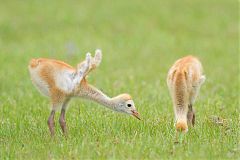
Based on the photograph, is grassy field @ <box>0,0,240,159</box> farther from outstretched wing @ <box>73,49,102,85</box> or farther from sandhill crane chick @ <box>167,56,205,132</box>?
outstretched wing @ <box>73,49,102,85</box>

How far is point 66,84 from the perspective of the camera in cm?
740

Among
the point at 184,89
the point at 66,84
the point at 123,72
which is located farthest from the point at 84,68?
the point at 123,72

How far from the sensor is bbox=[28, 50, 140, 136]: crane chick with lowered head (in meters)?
7.38

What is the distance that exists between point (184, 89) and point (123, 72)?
6393mm

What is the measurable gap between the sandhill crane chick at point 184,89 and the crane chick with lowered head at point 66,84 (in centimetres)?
53

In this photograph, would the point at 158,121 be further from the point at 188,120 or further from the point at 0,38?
the point at 0,38

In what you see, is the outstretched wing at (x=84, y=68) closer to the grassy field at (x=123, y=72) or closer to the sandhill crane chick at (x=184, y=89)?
the grassy field at (x=123, y=72)

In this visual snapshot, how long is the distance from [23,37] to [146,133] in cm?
1153

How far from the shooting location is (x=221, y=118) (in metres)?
8.35

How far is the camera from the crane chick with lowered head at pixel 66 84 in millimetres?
7379

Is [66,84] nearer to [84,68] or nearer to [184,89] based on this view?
[84,68]

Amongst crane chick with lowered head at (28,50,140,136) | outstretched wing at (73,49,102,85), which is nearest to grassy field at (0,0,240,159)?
crane chick with lowered head at (28,50,140,136)

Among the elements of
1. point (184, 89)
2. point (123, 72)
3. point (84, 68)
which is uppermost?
point (123, 72)

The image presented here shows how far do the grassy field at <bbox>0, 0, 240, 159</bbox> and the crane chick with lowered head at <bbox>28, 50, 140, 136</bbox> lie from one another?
348 millimetres
